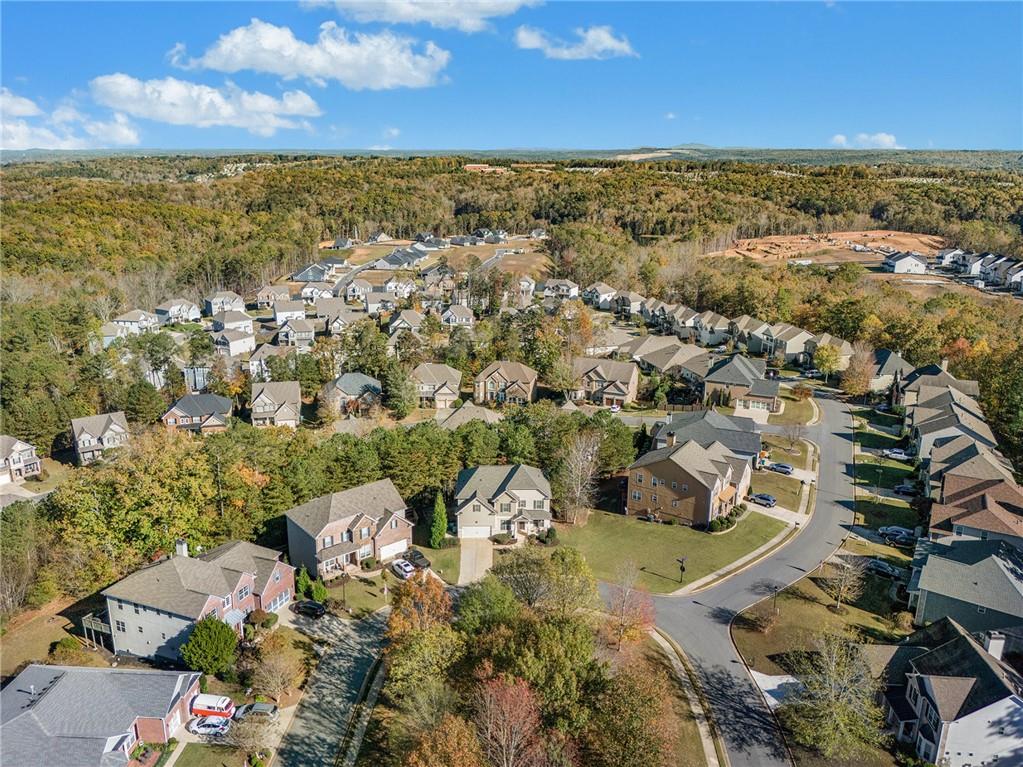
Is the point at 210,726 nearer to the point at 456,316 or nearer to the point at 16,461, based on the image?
the point at 16,461

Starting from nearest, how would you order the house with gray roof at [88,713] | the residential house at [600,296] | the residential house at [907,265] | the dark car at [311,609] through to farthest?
the house with gray roof at [88,713] → the dark car at [311,609] → the residential house at [600,296] → the residential house at [907,265]

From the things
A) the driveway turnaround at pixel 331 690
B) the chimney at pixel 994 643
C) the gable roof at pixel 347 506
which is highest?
the gable roof at pixel 347 506

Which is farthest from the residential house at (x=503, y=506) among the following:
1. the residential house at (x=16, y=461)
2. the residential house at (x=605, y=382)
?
the residential house at (x=16, y=461)

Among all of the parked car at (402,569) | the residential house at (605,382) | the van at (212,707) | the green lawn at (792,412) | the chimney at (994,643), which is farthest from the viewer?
the residential house at (605,382)

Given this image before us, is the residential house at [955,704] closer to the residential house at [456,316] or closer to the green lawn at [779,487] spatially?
the green lawn at [779,487]

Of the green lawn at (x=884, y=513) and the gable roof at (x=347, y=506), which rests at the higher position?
the gable roof at (x=347, y=506)

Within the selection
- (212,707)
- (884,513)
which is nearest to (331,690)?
(212,707)
